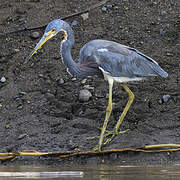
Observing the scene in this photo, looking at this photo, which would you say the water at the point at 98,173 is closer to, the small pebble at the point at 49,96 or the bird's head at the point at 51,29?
the bird's head at the point at 51,29

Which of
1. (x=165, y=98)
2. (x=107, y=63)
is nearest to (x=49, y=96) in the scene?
(x=107, y=63)

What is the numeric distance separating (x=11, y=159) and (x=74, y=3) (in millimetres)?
4329

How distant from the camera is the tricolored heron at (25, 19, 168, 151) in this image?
7879mm

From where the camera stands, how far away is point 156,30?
31.8 ft

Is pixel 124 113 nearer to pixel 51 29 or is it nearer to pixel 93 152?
pixel 93 152

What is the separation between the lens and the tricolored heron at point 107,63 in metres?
7.88

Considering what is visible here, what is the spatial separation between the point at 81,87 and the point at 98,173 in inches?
124

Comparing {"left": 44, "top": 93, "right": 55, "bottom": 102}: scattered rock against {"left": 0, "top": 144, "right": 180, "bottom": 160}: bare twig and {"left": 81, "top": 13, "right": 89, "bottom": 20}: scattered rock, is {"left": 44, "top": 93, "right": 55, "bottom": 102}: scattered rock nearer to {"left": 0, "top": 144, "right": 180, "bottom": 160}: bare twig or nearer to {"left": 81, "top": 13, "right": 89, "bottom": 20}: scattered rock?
{"left": 0, "top": 144, "right": 180, "bottom": 160}: bare twig

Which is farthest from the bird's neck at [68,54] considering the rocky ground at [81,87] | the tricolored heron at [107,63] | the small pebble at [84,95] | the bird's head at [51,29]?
the rocky ground at [81,87]

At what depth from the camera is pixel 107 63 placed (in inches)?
311

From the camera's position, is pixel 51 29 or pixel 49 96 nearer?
pixel 51 29

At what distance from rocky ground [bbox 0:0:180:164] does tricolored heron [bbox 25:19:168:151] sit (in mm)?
496

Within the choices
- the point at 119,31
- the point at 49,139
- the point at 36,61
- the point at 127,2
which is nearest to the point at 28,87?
the point at 36,61

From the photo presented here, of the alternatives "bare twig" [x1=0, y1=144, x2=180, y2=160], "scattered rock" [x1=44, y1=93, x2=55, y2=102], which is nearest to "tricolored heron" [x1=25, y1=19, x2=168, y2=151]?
"bare twig" [x1=0, y1=144, x2=180, y2=160]
